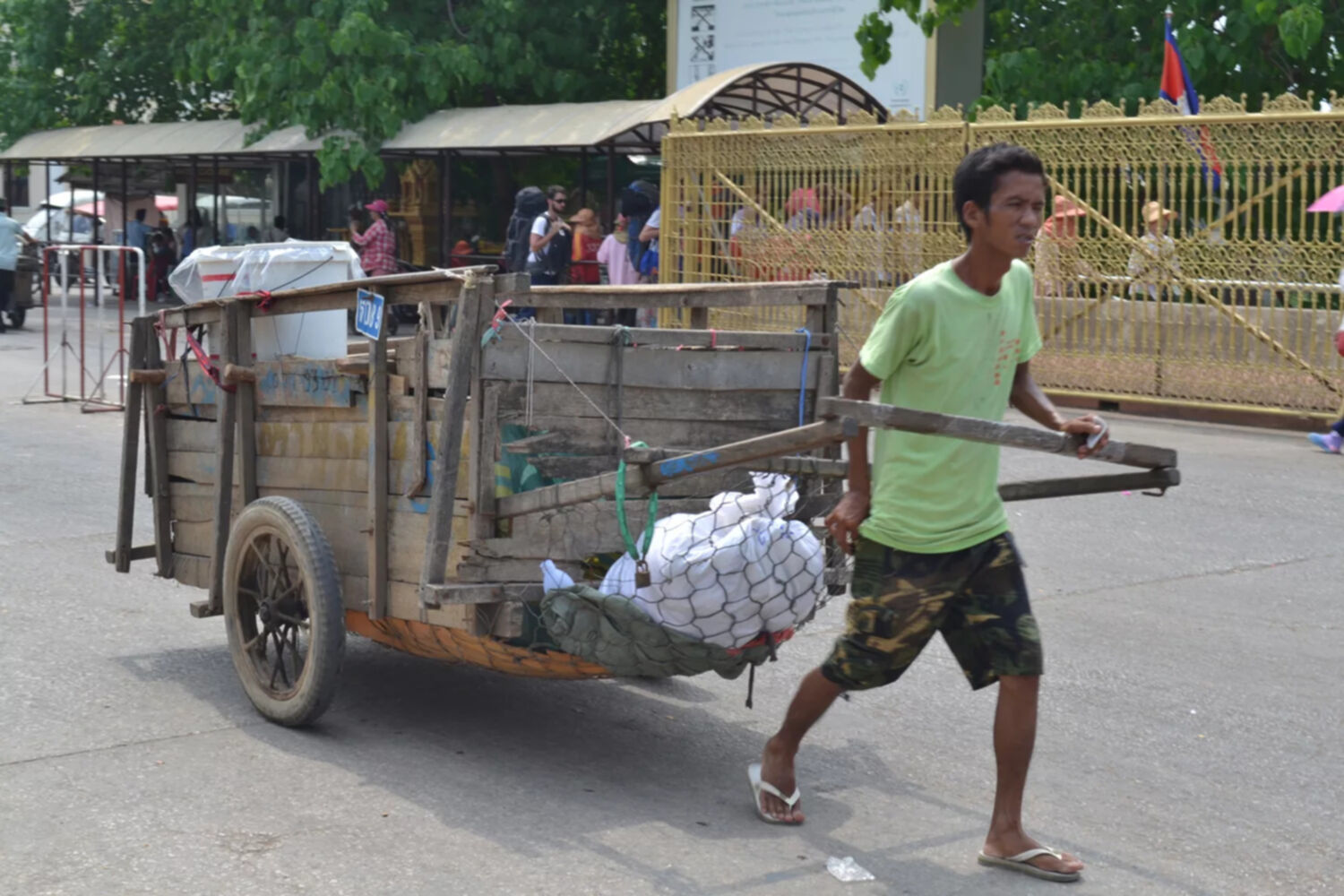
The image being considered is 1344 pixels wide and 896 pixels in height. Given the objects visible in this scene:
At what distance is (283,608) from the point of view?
5.07m

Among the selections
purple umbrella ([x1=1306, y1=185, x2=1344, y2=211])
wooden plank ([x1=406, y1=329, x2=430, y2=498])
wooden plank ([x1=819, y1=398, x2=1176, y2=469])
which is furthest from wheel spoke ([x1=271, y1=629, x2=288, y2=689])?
purple umbrella ([x1=1306, y1=185, x2=1344, y2=211])

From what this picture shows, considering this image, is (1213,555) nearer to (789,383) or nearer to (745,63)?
(789,383)

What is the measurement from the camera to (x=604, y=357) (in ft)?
15.1

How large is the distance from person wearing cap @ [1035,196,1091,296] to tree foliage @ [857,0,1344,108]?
2.26 metres

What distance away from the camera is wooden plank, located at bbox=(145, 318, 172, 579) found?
5.78 metres

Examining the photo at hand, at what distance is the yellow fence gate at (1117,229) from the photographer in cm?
1219

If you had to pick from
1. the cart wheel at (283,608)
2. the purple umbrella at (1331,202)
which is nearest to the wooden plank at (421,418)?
the cart wheel at (283,608)

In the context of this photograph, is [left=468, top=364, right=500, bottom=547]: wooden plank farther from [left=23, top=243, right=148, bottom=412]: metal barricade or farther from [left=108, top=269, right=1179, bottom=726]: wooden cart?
[left=23, top=243, right=148, bottom=412]: metal barricade

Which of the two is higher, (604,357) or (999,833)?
(604,357)

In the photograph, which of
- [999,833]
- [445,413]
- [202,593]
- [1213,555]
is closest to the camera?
[999,833]

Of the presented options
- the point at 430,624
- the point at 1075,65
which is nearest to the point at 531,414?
the point at 430,624

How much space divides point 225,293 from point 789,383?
7.45 ft

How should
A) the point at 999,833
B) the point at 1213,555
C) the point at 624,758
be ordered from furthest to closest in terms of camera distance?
the point at 1213,555, the point at 624,758, the point at 999,833

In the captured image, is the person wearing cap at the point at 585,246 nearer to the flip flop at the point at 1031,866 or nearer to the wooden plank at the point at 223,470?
the wooden plank at the point at 223,470
